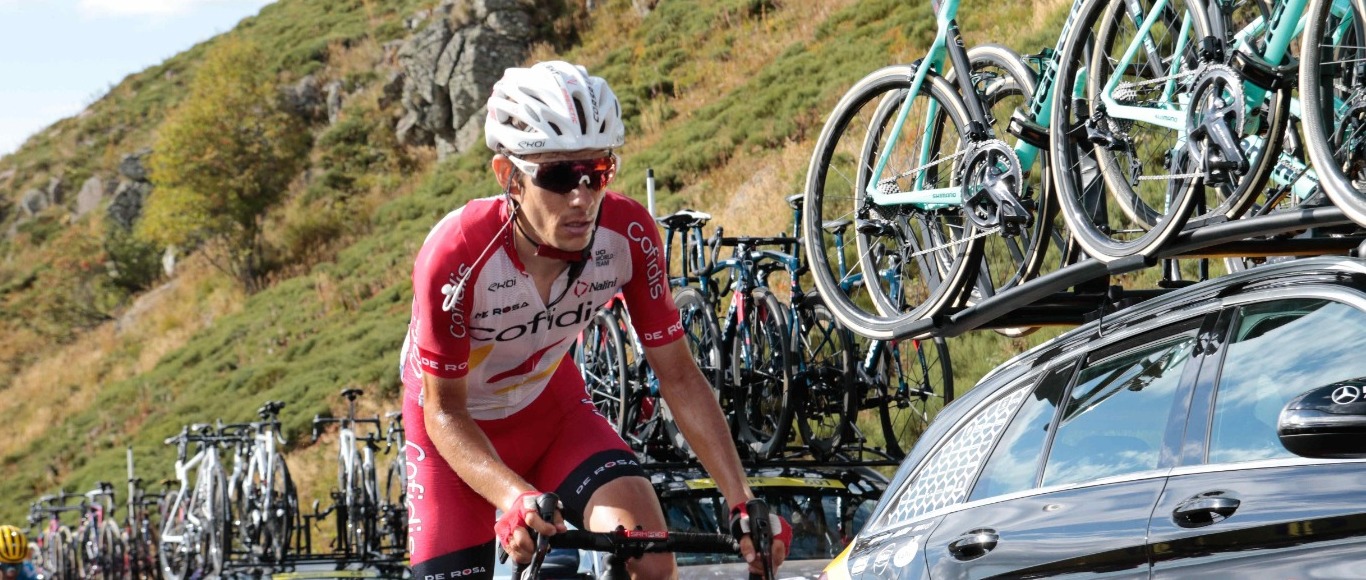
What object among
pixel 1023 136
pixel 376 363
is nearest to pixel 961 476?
pixel 1023 136

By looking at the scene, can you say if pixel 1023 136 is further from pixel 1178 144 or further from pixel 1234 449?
pixel 1234 449

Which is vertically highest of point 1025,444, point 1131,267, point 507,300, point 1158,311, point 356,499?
point 356,499

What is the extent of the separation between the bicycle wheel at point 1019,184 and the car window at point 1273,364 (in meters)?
1.88

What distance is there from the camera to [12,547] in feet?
40.4

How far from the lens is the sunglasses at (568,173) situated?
4.22m

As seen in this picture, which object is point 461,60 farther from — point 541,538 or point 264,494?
point 541,538

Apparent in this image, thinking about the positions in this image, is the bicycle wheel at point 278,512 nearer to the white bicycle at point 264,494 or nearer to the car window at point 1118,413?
the white bicycle at point 264,494

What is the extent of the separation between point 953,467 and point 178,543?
15066mm

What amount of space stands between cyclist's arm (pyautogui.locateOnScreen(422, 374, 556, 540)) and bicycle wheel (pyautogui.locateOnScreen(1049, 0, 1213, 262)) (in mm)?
2095

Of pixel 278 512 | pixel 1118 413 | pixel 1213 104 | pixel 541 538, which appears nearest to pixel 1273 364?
pixel 1118 413

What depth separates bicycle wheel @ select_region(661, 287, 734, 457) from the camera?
11.1 metres

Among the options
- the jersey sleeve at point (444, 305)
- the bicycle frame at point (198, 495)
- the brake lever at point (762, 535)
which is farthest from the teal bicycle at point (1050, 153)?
the bicycle frame at point (198, 495)

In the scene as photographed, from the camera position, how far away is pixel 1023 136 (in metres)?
5.91

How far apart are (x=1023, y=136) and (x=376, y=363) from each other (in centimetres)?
2960
